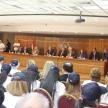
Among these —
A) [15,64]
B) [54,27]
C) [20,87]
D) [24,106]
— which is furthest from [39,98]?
[54,27]

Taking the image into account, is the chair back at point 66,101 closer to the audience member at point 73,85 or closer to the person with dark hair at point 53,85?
the audience member at point 73,85

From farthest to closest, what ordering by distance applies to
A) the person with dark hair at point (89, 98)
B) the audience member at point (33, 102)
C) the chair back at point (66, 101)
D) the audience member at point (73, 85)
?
1. the audience member at point (73, 85)
2. the chair back at point (66, 101)
3. the person with dark hair at point (89, 98)
4. the audience member at point (33, 102)

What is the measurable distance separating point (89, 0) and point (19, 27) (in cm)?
893

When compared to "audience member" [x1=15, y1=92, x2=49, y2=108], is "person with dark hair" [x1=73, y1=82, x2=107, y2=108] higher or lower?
lower

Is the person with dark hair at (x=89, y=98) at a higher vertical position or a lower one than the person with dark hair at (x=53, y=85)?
higher

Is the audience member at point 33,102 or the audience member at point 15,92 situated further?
the audience member at point 15,92

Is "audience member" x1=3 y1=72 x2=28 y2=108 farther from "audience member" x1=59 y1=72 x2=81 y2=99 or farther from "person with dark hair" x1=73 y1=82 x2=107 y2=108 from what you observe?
"person with dark hair" x1=73 y1=82 x2=107 y2=108

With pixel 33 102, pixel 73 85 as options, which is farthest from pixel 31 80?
pixel 33 102

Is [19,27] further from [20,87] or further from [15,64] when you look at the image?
[20,87]

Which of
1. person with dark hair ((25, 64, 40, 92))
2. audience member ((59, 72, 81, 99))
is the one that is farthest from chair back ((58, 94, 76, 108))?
person with dark hair ((25, 64, 40, 92))

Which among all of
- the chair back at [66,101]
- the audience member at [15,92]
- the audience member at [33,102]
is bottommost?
the chair back at [66,101]

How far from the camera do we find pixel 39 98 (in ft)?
4.41

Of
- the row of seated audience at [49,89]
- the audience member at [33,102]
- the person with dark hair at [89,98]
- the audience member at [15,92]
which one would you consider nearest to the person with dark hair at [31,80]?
the row of seated audience at [49,89]

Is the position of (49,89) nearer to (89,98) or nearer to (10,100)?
(10,100)
